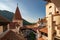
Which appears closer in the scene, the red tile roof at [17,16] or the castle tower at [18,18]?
the castle tower at [18,18]

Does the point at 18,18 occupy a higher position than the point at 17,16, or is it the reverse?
the point at 17,16

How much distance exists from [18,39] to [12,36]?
0.93 metres

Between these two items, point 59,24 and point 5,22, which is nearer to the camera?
point 59,24

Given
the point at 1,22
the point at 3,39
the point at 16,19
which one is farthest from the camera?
the point at 16,19

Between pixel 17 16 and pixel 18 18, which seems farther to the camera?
pixel 17 16

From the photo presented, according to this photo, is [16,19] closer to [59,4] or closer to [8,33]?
[8,33]

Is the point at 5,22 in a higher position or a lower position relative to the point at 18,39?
higher

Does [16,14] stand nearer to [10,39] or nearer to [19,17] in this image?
[19,17]

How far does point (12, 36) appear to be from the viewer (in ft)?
70.4

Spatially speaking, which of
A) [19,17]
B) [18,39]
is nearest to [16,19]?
[19,17]

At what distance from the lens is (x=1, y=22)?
3.94m

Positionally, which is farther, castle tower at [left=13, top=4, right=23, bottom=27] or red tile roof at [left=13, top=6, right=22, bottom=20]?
red tile roof at [left=13, top=6, right=22, bottom=20]

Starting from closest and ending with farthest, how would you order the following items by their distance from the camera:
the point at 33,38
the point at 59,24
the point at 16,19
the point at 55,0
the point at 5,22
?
the point at 55,0
the point at 59,24
the point at 5,22
the point at 33,38
the point at 16,19

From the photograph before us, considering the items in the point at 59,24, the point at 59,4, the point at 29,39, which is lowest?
the point at 29,39
